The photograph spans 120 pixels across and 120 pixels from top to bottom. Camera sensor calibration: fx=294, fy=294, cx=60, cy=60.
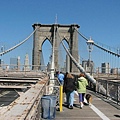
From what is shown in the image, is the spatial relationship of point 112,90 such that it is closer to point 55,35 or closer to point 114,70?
point 114,70

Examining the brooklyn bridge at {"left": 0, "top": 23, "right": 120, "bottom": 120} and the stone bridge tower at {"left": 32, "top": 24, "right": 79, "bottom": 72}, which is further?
the stone bridge tower at {"left": 32, "top": 24, "right": 79, "bottom": 72}

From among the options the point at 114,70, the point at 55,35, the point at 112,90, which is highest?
the point at 55,35

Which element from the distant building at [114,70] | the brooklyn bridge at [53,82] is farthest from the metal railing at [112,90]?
the distant building at [114,70]

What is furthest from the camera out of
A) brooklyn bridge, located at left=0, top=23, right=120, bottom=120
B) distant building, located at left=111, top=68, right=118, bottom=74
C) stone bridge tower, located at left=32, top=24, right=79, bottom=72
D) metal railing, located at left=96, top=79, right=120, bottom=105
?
stone bridge tower, located at left=32, top=24, right=79, bottom=72

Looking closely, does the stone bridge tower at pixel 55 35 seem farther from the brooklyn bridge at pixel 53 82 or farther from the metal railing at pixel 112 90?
the metal railing at pixel 112 90

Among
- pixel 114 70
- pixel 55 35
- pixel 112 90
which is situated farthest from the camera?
Result: pixel 55 35

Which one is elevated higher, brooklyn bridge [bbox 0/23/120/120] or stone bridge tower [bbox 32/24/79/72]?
stone bridge tower [bbox 32/24/79/72]

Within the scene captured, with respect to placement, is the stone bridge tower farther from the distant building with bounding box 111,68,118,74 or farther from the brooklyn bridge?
the distant building with bounding box 111,68,118,74

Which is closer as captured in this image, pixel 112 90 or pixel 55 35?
pixel 112 90

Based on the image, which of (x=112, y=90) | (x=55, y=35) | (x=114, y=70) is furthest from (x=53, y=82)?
(x=55, y=35)

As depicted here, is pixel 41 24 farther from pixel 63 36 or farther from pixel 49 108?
pixel 49 108

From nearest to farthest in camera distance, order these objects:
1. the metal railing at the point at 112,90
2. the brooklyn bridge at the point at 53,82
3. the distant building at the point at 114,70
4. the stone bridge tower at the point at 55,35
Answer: the brooklyn bridge at the point at 53,82
the metal railing at the point at 112,90
the distant building at the point at 114,70
the stone bridge tower at the point at 55,35

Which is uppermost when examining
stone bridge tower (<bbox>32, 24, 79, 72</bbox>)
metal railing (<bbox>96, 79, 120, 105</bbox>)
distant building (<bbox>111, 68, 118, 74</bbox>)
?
stone bridge tower (<bbox>32, 24, 79, 72</bbox>)

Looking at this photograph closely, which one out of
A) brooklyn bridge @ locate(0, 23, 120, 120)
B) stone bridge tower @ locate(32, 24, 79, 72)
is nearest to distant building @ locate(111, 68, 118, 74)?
brooklyn bridge @ locate(0, 23, 120, 120)
